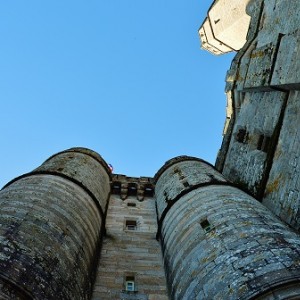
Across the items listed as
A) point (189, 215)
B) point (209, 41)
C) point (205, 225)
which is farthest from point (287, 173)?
point (209, 41)

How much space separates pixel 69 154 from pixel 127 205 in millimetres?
2647

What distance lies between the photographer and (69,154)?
14469 millimetres

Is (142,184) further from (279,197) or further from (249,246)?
(249,246)

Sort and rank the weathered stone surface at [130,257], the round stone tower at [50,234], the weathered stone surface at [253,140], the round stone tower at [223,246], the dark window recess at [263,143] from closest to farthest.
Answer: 1. the round stone tower at [223,246]
2. the round stone tower at [50,234]
3. the weathered stone surface at [130,257]
4. the weathered stone surface at [253,140]
5. the dark window recess at [263,143]

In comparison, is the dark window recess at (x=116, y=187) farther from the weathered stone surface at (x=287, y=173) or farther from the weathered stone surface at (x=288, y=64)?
the weathered stone surface at (x=288, y=64)

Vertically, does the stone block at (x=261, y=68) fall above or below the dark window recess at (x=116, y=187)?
above

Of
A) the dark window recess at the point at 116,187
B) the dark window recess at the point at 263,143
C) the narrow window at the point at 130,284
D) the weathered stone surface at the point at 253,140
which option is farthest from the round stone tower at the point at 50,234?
the dark window recess at the point at 263,143

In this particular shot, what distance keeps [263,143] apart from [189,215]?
400 centimetres

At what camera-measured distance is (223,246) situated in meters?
7.87

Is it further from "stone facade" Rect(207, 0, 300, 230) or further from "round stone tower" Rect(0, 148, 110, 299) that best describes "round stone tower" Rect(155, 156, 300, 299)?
"round stone tower" Rect(0, 148, 110, 299)

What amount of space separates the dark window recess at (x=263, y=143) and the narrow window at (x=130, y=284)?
17.3 ft

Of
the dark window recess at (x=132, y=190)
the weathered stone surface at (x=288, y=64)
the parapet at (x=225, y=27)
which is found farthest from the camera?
the parapet at (x=225, y=27)

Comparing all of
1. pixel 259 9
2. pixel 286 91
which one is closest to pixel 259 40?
pixel 259 9

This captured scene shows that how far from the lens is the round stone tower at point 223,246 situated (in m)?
6.54
